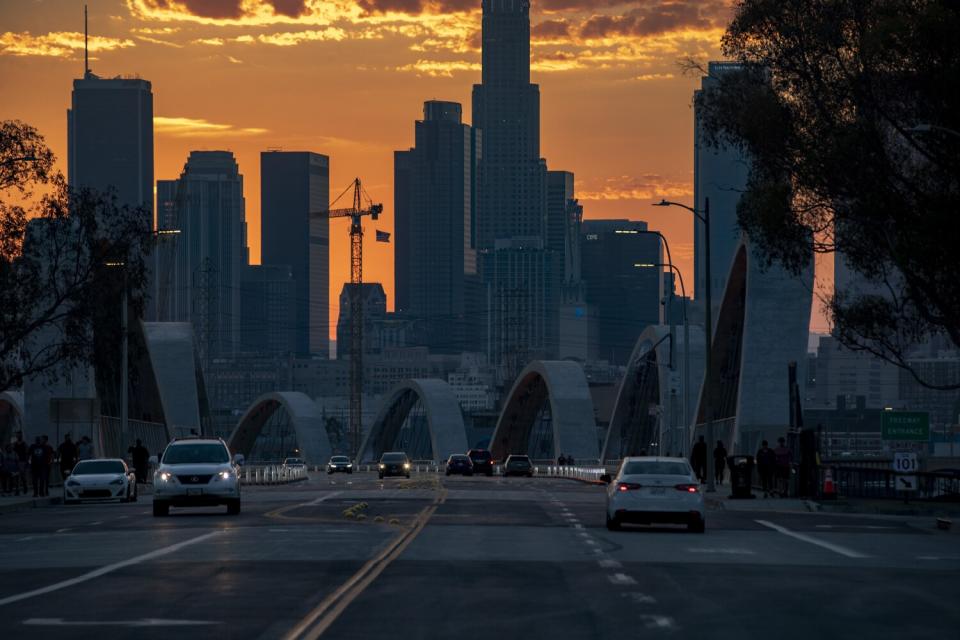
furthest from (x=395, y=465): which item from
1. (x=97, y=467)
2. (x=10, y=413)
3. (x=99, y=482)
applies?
(x=10, y=413)

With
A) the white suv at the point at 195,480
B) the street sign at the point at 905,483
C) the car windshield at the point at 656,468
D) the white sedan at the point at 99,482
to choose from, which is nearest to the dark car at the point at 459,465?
the white sedan at the point at 99,482

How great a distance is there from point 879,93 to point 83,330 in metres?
25.1

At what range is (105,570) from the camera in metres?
21.7

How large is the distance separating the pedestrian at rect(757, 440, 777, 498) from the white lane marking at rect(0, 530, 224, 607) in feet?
79.9

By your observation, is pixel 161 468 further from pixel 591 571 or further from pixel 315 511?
pixel 591 571

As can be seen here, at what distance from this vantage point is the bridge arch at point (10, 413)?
13500 cm

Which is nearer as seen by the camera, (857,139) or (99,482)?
(857,139)

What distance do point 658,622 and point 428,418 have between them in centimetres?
14201

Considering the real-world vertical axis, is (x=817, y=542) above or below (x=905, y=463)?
below

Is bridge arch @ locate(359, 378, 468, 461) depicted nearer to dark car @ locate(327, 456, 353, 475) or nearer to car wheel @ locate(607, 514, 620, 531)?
dark car @ locate(327, 456, 353, 475)

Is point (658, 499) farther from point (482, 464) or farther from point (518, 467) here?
point (482, 464)

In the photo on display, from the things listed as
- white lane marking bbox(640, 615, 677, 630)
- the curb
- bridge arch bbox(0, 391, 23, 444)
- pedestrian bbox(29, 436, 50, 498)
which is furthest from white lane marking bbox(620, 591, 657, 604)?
bridge arch bbox(0, 391, 23, 444)

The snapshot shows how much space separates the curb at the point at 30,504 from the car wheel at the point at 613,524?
1824 centimetres

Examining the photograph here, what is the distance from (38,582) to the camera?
792 inches
